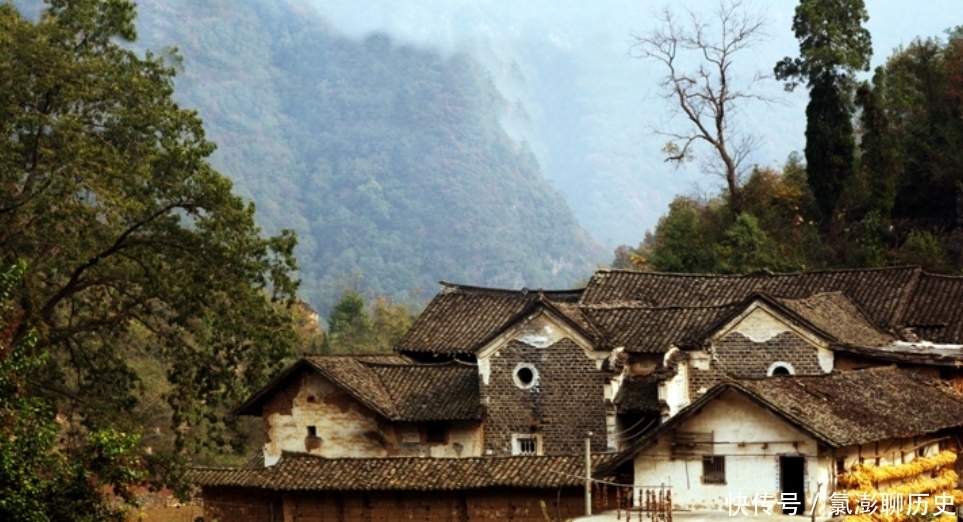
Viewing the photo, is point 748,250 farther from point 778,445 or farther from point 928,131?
point 778,445

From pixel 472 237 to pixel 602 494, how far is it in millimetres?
110833

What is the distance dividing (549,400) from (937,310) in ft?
30.4

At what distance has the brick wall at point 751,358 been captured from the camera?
3566 cm

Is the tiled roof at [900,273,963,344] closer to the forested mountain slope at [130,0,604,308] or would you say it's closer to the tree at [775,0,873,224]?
the tree at [775,0,873,224]

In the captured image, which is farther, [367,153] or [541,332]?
[367,153]

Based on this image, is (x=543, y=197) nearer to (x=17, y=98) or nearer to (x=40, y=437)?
(x=17, y=98)

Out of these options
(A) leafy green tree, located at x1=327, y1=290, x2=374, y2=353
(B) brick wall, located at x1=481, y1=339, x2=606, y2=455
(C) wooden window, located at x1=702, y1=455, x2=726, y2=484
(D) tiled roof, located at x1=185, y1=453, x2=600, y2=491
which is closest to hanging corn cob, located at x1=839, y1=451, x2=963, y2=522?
(C) wooden window, located at x1=702, y1=455, x2=726, y2=484

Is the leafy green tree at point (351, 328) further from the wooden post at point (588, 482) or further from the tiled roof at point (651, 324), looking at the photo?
the wooden post at point (588, 482)

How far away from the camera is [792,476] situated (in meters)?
29.1

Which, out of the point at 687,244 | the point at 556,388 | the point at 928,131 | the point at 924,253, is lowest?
the point at 556,388

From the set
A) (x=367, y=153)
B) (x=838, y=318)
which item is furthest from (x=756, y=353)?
(x=367, y=153)

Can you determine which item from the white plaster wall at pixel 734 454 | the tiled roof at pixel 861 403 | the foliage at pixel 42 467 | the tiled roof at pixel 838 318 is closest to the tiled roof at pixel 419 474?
the white plaster wall at pixel 734 454

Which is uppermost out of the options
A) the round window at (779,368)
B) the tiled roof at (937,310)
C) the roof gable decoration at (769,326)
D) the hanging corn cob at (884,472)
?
the tiled roof at (937,310)

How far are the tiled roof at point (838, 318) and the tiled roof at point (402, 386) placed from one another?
7044mm
